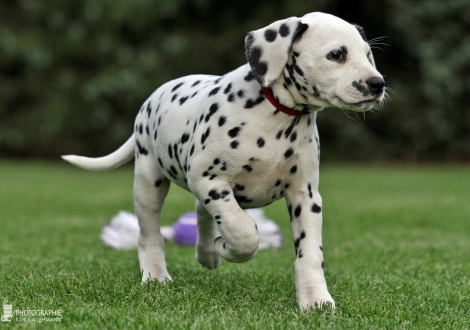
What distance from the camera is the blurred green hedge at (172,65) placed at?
20406 mm

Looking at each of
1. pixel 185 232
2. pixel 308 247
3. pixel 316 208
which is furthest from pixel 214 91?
pixel 185 232

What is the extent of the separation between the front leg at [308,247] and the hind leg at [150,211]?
994mm

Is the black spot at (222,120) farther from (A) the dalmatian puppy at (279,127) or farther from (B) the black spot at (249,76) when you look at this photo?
(B) the black spot at (249,76)

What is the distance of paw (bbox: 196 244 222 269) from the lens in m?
4.57

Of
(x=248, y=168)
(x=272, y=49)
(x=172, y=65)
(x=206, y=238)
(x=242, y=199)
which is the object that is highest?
(x=172, y=65)

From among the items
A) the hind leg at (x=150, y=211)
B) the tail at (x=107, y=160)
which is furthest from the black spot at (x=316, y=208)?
the tail at (x=107, y=160)

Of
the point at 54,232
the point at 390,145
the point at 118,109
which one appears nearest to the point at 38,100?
the point at 118,109

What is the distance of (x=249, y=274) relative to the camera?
15.4ft

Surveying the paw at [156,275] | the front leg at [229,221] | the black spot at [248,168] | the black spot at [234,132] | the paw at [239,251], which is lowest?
the paw at [156,275]

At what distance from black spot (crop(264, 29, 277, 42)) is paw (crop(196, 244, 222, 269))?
156 centimetres

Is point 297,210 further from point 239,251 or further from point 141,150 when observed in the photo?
point 141,150

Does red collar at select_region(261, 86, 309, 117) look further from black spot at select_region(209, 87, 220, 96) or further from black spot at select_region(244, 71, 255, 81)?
black spot at select_region(209, 87, 220, 96)

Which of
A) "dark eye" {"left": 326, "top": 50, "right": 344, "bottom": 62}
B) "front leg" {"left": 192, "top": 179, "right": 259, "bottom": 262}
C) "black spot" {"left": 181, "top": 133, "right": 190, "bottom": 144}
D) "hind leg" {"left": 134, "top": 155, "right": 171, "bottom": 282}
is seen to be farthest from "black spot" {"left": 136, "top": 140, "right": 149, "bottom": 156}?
"dark eye" {"left": 326, "top": 50, "right": 344, "bottom": 62}

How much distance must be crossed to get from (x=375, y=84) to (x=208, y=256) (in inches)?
70.5
